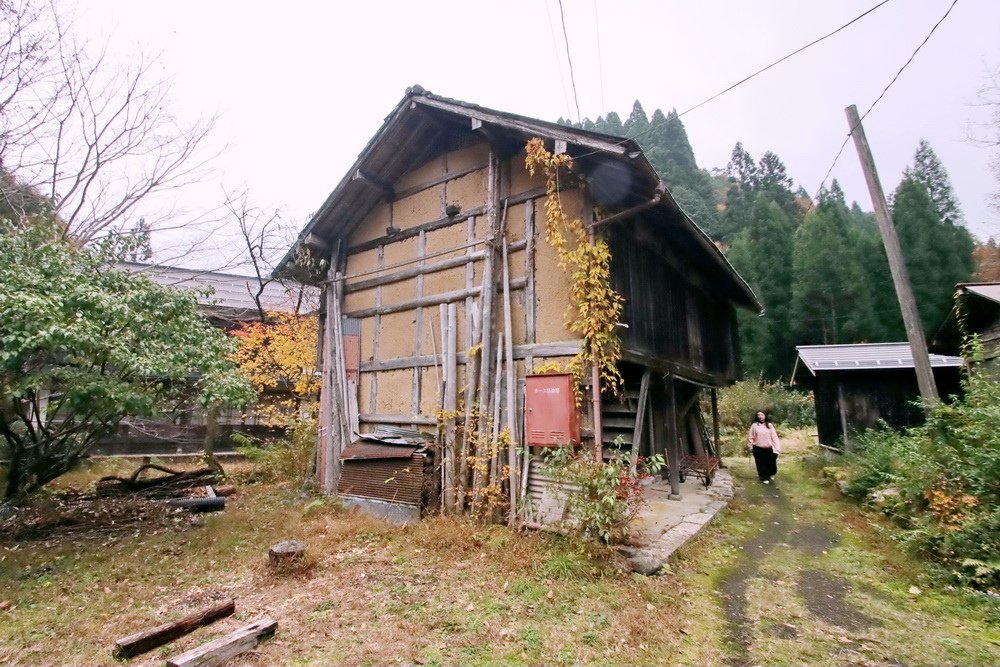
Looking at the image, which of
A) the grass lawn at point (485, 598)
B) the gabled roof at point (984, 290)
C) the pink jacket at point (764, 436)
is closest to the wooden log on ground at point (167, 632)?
the grass lawn at point (485, 598)

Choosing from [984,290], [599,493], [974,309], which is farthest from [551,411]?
[974,309]

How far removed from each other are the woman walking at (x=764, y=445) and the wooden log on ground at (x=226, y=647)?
32.7 ft

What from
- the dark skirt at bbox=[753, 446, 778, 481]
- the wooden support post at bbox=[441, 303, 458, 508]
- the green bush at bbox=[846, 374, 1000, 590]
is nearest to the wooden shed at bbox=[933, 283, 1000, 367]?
the green bush at bbox=[846, 374, 1000, 590]

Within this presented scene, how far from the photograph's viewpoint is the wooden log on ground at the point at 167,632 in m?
3.61

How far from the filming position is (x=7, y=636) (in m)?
3.93

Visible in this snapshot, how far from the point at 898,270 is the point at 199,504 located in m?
11.8

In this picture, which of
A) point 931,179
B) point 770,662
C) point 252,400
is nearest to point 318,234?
point 252,400

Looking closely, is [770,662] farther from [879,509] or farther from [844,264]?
[844,264]

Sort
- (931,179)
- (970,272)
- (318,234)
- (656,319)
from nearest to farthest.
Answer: (656,319) → (318,234) → (970,272) → (931,179)

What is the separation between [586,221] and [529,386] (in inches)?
95.1

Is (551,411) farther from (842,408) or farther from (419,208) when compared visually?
(842,408)

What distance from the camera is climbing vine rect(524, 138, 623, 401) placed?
638cm

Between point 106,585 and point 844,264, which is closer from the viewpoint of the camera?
point 106,585

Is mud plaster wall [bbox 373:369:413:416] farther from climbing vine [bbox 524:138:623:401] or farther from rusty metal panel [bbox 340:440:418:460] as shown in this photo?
climbing vine [bbox 524:138:623:401]
